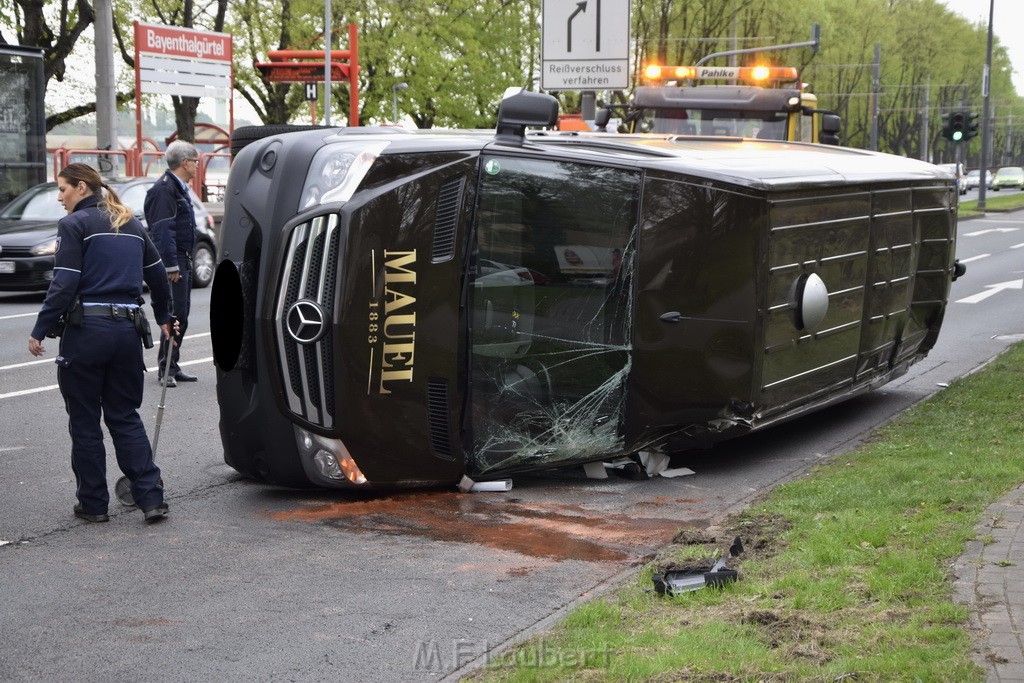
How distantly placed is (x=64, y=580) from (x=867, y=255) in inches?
218

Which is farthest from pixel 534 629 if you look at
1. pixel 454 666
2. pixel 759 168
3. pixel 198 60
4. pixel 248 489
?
pixel 198 60

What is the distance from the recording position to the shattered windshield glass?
22.0ft

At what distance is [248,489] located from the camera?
7.14m

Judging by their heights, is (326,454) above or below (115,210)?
below

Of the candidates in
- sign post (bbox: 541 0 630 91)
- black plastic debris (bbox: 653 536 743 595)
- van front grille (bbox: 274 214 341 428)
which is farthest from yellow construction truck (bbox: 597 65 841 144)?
black plastic debris (bbox: 653 536 743 595)

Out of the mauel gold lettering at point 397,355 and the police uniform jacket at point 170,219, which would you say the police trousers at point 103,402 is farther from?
the police uniform jacket at point 170,219

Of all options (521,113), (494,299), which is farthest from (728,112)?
(494,299)

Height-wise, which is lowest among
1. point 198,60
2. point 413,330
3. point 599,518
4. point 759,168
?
point 599,518

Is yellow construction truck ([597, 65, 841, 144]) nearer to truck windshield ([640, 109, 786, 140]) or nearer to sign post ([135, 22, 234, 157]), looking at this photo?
truck windshield ([640, 109, 786, 140])

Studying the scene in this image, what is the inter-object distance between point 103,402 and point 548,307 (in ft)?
7.54

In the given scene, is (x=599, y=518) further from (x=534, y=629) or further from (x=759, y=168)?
(x=759, y=168)

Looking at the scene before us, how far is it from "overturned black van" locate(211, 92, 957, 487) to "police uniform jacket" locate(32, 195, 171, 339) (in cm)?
48

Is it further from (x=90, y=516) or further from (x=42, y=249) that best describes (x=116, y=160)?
(x=90, y=516)

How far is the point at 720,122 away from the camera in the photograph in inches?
740
